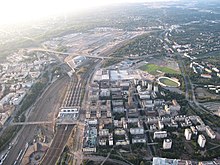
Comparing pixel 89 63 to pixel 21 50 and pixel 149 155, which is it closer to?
pixel 21 50

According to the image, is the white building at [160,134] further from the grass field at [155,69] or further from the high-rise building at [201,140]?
the grass field at [155,69]

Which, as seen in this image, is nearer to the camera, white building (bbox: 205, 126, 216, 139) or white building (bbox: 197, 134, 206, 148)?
white building (bbox: 197, 134, 206, 148)

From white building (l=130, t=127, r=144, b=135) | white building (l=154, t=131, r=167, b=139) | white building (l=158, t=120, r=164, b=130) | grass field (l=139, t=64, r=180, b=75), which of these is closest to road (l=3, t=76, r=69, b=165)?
white building (l=130, t=127, r=144, b=135)

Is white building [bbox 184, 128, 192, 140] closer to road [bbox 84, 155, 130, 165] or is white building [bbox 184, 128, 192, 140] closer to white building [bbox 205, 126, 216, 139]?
white building [bbox 205, 126, 216, 139]

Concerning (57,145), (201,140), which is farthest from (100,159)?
(201,140)

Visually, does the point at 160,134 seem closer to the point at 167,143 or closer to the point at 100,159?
the point at 167,143

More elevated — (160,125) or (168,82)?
(168,82)

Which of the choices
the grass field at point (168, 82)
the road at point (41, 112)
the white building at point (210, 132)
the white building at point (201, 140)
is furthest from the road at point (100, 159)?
the grass field at point (168, 82)
